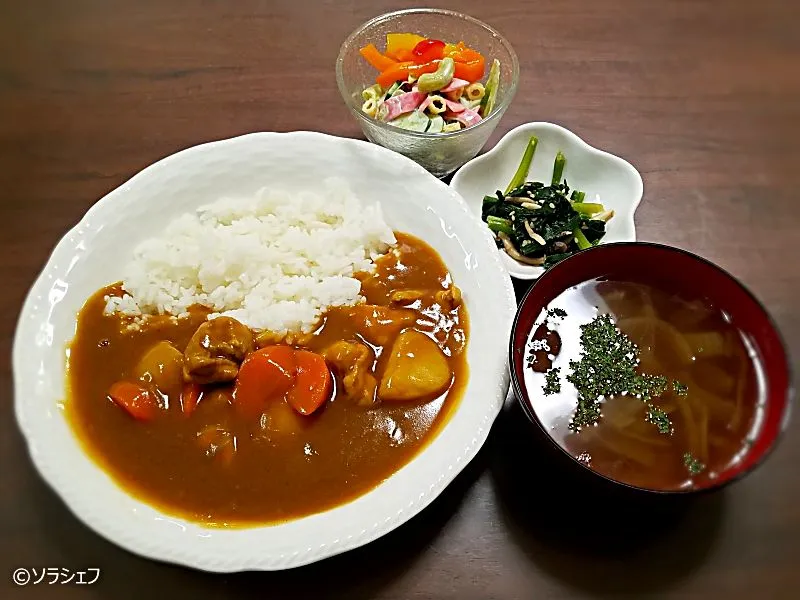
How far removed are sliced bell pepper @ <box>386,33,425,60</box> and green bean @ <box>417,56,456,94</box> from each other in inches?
9.7

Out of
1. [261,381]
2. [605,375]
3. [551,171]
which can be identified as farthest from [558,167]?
[261,381]

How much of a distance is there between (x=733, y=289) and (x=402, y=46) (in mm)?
1944

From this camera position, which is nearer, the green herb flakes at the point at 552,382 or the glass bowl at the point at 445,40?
the green herb flakes at the point at 552,382

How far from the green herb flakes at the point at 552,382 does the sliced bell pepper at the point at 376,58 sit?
1.77 m

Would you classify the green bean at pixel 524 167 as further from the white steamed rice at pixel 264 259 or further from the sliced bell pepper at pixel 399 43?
the sliced bell pepper at pixel 399 43

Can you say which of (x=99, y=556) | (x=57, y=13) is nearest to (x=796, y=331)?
(x=99, y=556)

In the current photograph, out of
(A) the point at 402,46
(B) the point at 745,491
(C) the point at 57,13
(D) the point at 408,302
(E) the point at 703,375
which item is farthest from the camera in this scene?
(C) the point at 57,13

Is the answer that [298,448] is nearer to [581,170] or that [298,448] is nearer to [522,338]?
[522,338]

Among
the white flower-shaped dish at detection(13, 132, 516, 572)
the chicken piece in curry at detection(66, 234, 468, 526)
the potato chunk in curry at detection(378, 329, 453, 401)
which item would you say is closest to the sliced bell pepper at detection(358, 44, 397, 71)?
the white flower-shaped dish at detection(13, 132, 516, 572)

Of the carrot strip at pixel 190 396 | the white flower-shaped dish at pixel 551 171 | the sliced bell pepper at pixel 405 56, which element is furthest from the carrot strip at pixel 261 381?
the sliced bell pepper at pixel 405 56

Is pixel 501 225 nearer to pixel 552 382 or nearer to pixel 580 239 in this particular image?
pixel 580 239

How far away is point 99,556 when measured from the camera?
232 cm

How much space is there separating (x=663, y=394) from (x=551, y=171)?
4.48 feet

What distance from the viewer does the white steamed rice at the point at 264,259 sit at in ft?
9.05
